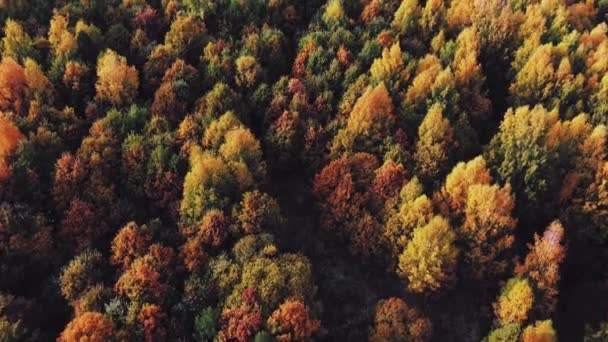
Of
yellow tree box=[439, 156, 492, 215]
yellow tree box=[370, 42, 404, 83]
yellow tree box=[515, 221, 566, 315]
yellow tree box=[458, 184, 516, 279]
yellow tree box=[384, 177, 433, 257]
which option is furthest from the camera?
yellow tree box=[370, 42, 404, 83]

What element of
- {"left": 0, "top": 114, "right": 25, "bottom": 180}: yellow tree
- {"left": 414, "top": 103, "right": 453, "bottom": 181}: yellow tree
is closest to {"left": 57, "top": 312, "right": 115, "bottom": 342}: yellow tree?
{"left": 0, "top": 114, "right": 25, "bottom": 180}: yellow tree

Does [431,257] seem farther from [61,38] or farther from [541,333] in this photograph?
[61,38]

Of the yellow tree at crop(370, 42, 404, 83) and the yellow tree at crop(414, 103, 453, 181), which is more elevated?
the yellow tree at crop(370, 42, 404, 83)

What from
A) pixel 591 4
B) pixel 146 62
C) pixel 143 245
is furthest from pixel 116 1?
pixel 591 4

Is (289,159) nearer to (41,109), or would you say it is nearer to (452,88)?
(452,88)

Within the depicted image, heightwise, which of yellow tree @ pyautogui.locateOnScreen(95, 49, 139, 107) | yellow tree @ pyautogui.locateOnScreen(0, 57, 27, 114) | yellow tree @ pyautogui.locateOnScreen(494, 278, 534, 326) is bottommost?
yellow tree @ pyautogui.locateOnScreen(494, 278, 534, 326)

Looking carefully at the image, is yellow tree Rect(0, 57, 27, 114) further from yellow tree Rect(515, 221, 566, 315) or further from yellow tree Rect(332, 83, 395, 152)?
yellow tree Rect(515, 221, 566, 315)

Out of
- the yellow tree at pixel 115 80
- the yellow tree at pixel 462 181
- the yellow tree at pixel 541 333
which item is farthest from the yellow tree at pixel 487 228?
the yellow tree at pixel 115 80

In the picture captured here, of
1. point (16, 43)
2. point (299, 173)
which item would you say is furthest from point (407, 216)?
point (16, 43)

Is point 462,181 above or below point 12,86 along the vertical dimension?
below
